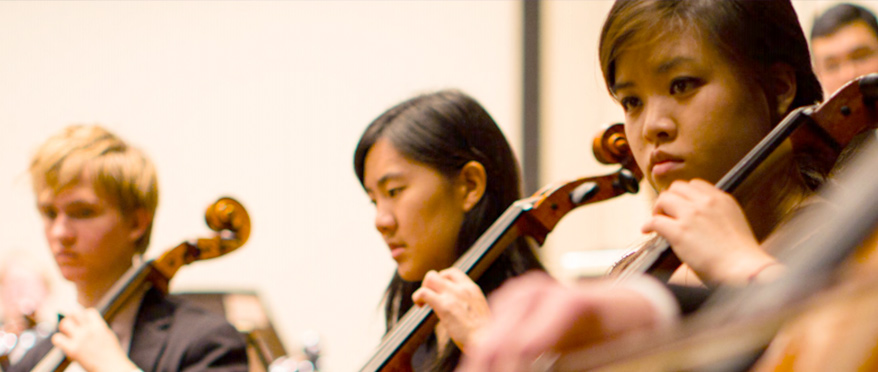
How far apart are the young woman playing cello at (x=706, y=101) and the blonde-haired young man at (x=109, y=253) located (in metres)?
0.57

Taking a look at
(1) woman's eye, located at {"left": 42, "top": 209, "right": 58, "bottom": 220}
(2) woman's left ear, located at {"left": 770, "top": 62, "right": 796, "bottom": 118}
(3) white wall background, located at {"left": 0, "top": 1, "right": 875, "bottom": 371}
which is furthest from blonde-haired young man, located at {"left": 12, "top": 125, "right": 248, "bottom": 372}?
(3) white wall background, located at {"left": 0, "top": 1, "right": 875, "bottom": 371}

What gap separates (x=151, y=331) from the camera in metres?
1.11

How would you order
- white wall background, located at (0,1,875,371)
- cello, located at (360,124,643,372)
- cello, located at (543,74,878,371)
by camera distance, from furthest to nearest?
white wall background, located at (0,1,875,371) → cello, located at (360,124,643,372) → cello, located at (543,74,878,371)

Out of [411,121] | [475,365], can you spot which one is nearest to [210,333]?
[411,121]

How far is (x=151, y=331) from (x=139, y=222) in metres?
0.19

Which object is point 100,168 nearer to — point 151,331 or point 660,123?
point 151,331

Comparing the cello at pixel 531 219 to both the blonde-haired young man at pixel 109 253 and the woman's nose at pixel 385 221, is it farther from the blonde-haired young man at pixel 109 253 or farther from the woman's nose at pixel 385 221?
the blonde-haired young man at pixel 109 253

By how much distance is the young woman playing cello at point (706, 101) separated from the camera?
568mm

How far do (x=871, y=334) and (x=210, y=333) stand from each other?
99 cm

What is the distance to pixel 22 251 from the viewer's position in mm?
1910

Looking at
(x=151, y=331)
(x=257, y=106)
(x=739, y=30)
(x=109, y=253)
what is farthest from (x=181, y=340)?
(x=257, y=106)

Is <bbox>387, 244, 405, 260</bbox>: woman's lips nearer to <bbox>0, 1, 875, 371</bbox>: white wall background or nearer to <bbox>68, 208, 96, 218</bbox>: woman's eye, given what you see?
<bbox>68, 208, 96, 218</bbox>: woman's eye

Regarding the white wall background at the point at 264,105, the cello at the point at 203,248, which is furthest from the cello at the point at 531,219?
the white wall background at the point at 264,105

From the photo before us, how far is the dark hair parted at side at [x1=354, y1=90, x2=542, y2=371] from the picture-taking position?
995 millimetres
